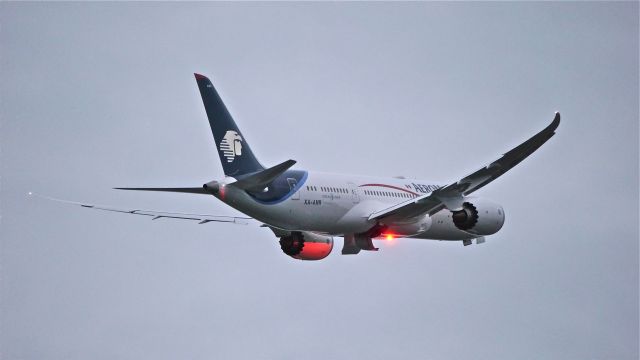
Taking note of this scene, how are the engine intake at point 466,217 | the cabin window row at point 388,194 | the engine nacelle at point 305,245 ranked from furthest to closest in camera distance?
the engine nacelle at point 305,245, the cabin window row at point 388,194, the engine intake at point 466,217

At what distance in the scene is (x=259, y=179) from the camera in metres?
43.9

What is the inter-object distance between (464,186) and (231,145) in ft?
35.6

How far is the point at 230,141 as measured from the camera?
46.0 metres

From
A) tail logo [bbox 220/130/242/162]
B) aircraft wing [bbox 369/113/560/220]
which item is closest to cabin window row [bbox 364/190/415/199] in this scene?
aircraft wing [bbox 369/113/560/220]

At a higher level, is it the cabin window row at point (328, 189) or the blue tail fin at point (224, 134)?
the blue tail fin at point (224, 134)

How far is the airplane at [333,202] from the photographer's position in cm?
4469

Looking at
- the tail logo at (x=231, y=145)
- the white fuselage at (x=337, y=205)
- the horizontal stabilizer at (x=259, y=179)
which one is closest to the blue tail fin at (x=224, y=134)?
the tail logo at (x=231, y=145)

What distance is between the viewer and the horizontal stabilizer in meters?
42.6

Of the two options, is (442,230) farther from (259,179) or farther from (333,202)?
(259,179)

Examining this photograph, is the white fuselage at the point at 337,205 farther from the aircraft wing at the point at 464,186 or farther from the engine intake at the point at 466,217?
the engine intake at the point at 466,217

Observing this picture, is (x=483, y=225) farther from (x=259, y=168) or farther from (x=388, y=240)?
(x=259, y=168)

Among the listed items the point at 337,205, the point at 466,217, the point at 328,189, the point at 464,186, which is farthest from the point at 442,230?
the point at 464,186

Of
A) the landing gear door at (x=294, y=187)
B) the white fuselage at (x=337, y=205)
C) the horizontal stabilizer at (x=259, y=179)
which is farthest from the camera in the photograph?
the landing gear door at (x=294, y=187)

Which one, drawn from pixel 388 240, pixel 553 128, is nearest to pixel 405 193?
pixel 388 240
